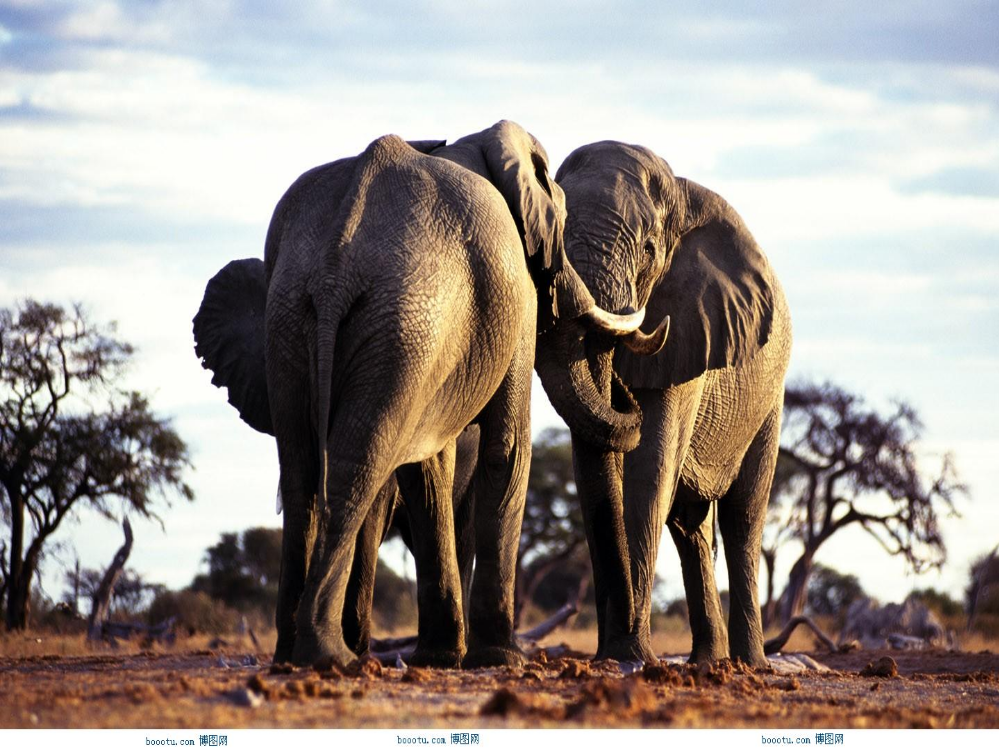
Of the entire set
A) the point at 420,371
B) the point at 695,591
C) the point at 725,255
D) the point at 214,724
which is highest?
the point at 725,255

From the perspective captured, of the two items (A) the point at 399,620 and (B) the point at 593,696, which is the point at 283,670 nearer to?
(B) the point at 593,696

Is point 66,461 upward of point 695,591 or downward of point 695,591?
upward

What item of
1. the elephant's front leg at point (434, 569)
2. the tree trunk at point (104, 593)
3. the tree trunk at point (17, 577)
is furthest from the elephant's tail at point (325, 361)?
the tree trunk at point (17, 577)

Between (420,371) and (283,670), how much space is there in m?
1.17

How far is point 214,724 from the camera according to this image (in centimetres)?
462

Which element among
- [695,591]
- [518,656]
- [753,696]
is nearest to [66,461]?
[695,591]

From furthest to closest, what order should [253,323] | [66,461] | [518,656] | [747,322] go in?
1. [66,461]
2. [747,322]
3. [253,323]
4. [518,656]

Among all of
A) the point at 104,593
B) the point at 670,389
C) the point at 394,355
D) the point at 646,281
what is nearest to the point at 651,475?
the point at 670,389

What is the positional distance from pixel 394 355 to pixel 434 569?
4.73 feet

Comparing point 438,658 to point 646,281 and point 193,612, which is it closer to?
point 646,281

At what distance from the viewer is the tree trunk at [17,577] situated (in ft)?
55.7

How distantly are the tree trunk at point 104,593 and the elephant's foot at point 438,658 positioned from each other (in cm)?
814

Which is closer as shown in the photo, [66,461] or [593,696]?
[593,696]

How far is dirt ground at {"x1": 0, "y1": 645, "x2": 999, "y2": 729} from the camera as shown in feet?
15.7
